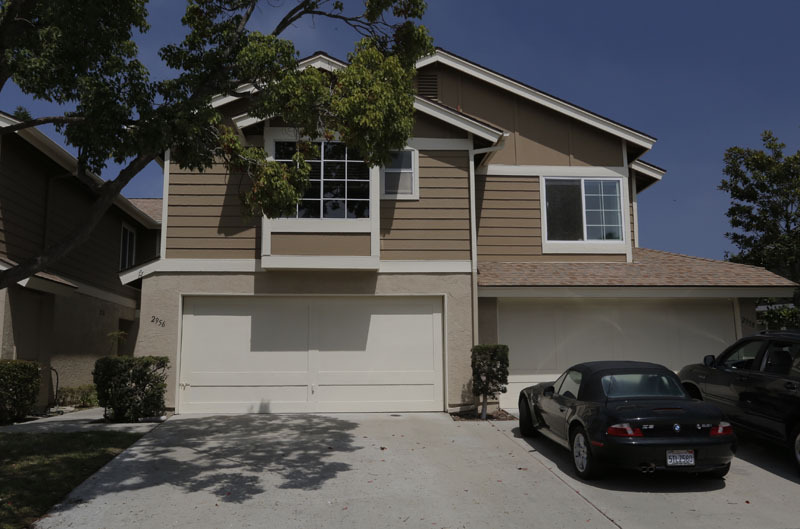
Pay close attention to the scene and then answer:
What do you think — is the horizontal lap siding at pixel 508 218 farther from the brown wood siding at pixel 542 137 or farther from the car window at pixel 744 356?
the car window at pixel 744 356

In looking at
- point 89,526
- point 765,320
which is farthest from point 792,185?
point 89,526

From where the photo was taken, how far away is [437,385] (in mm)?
12500

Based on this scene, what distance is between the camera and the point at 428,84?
1560 centimetres

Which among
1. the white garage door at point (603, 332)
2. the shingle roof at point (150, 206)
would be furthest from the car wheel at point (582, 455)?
the shingle roof at point (150, 206)

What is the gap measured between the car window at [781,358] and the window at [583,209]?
19.3ft

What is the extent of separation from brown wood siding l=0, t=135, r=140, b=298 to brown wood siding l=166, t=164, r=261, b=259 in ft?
6.39

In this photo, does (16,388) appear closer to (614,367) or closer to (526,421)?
(526,421)

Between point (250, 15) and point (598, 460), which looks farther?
point (250, 15)

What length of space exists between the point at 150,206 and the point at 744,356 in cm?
1917

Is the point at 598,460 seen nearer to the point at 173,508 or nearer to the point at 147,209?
the point at 173,508

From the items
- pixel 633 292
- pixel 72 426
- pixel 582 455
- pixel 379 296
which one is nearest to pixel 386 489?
pixel 582 455

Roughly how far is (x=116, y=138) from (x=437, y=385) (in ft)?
25.1

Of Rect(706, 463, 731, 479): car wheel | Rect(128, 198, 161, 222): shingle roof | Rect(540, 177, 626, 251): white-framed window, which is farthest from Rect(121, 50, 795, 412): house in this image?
Rect(128, 198, 161, 222): shingle roof

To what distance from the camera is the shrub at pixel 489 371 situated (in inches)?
460
